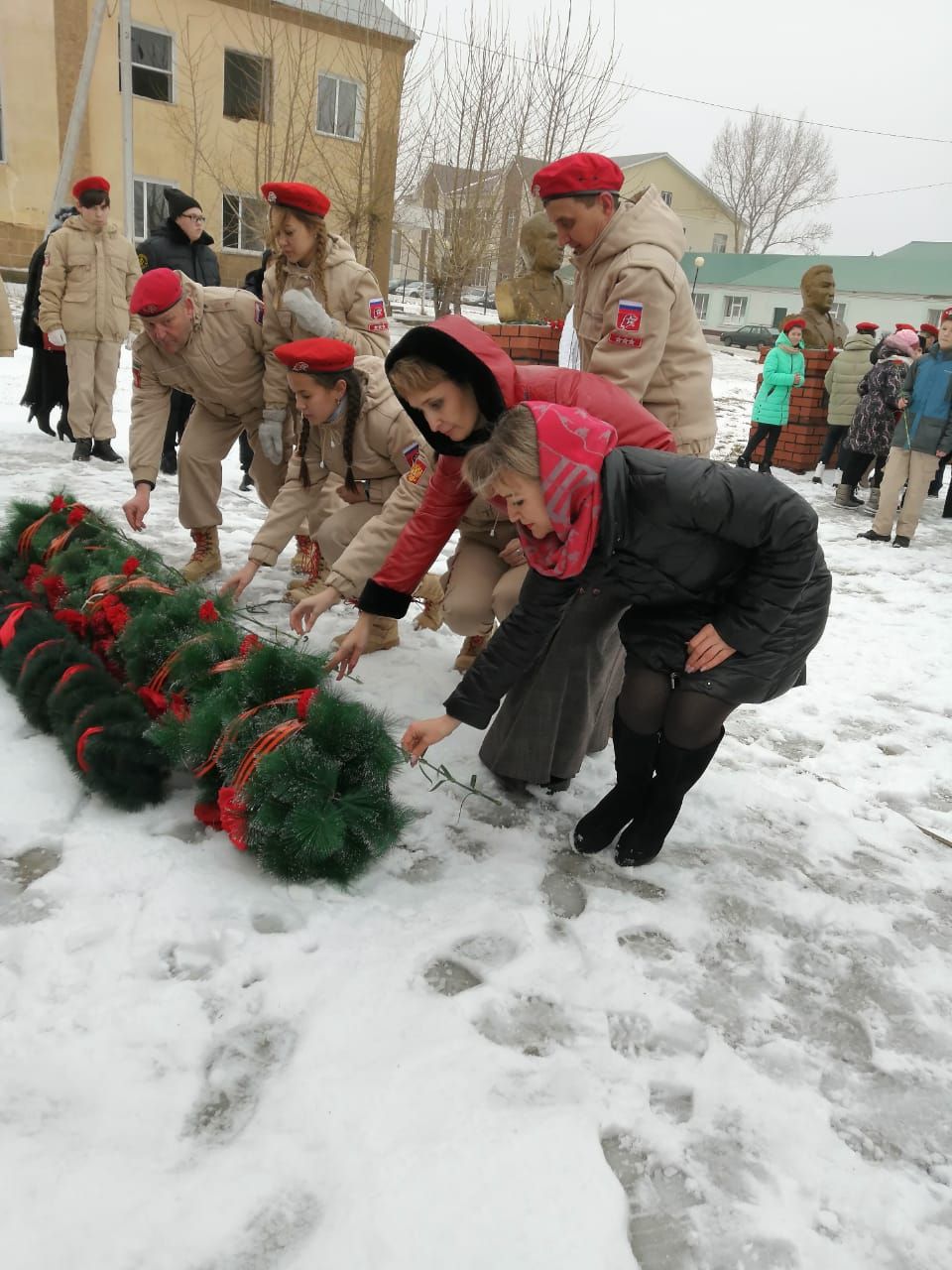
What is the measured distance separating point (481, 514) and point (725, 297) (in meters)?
43.9

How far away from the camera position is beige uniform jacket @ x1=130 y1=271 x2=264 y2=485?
365 cm

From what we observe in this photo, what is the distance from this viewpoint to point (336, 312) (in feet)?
12.4

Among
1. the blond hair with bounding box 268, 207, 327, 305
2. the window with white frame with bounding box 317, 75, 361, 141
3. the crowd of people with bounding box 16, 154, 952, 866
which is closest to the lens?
the crowd of people with bounding box 16, 154, 952, 866

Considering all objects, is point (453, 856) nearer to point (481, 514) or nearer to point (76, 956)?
point (76, 956)

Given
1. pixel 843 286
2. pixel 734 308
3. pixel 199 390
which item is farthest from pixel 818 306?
pixel 734 308

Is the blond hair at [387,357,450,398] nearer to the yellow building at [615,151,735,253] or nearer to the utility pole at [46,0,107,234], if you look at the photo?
the utility pole at [46,0,107,234]

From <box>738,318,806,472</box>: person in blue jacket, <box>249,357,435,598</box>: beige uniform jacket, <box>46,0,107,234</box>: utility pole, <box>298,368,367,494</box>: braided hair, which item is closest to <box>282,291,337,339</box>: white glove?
<box>249,357,435,598</box>: beige uniform jacket

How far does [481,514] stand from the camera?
2807 millimetres

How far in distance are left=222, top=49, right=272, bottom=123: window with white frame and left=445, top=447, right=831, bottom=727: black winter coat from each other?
16.0 meters

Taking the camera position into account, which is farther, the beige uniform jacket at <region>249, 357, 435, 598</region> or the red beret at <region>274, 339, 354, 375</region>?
the red beret at <region>274, 339, 354, 375</region>

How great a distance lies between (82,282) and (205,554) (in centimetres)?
303

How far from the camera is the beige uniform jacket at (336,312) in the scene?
11.9 feet

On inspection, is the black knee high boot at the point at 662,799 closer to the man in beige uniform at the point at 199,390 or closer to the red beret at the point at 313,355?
the red beret at the point at 313,355

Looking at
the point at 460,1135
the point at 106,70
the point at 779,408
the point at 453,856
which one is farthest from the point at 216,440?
the point at 106,70
